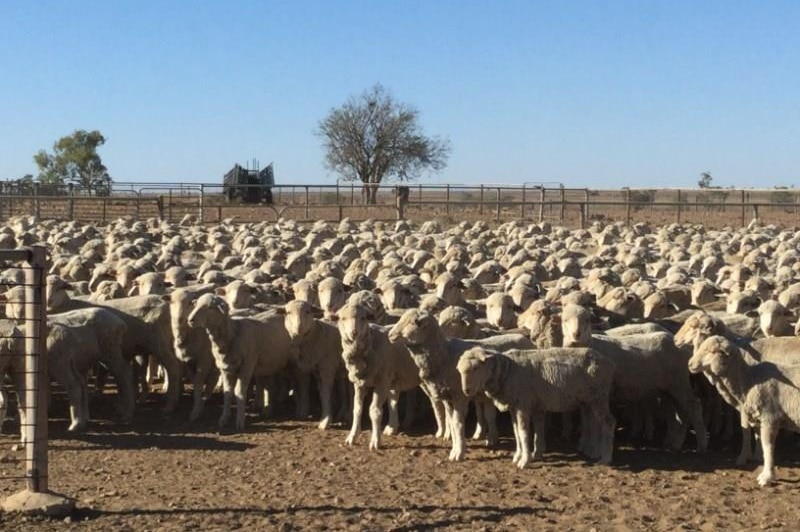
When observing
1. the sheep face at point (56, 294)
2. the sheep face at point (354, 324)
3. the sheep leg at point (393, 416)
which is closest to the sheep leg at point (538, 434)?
the sheep leg at point (393, 416)

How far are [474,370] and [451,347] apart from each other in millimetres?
658

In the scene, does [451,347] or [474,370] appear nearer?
[474,370]

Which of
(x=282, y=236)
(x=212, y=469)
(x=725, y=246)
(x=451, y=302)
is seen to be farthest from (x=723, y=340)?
(x=282, y=236)

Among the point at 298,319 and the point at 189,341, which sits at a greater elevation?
the point at 298,319

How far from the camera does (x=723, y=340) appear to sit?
9.02 meters

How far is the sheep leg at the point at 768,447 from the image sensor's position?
8.66 m

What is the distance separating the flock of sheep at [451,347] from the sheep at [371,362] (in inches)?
0.6

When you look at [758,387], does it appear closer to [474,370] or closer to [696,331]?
[696,331]

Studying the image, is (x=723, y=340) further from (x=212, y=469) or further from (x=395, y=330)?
(x=212, y=469)

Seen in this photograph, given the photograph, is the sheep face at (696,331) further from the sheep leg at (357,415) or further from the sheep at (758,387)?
the sheep leg at (357,415)

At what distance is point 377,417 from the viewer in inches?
396

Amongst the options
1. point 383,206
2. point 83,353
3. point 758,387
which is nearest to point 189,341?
point 83,353

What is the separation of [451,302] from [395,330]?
13.0 ft

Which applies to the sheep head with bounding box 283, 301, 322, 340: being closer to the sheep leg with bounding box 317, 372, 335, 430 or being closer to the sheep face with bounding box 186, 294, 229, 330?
the sheep leg with bounding box 317, 372, 335, 430
